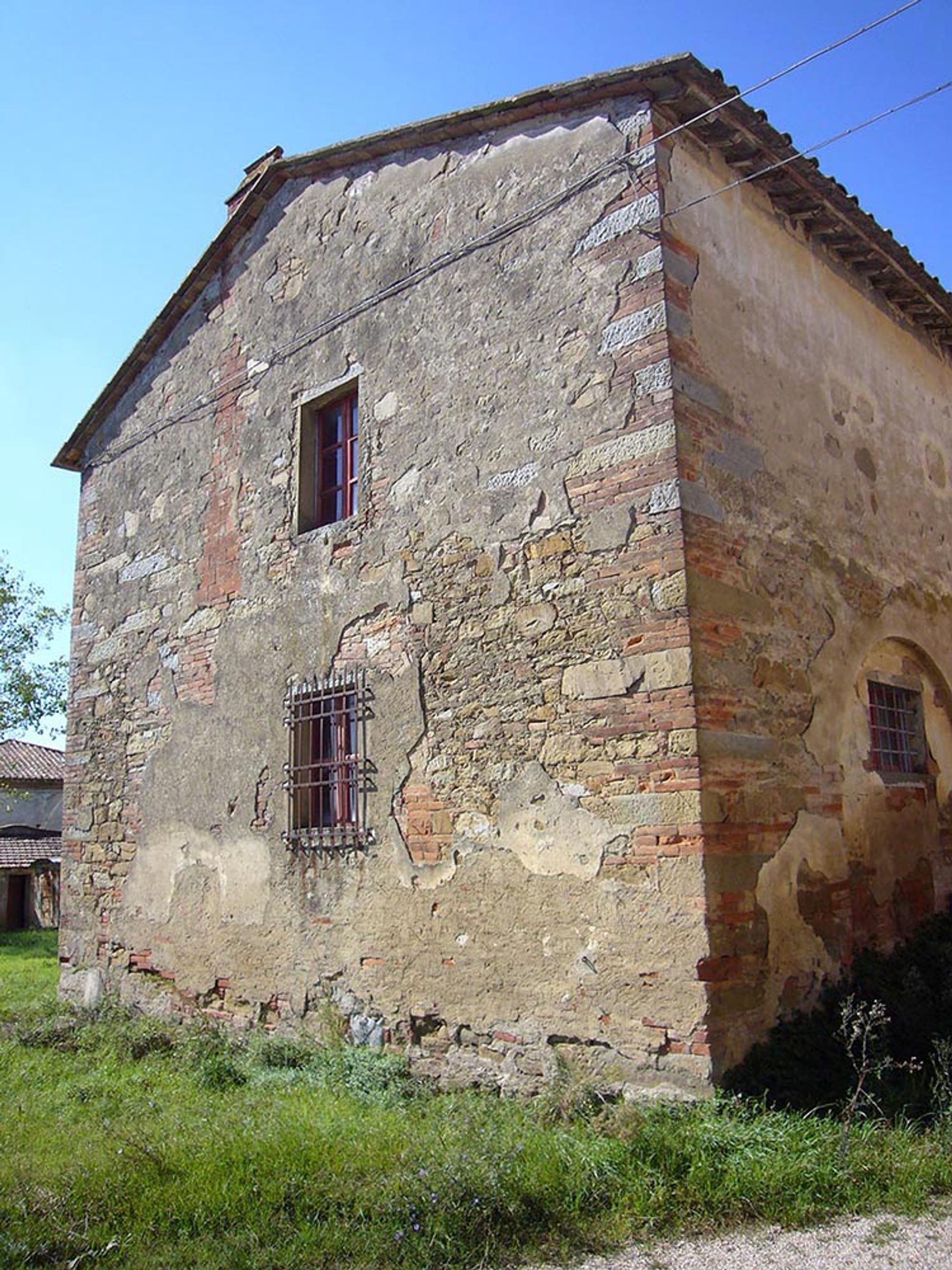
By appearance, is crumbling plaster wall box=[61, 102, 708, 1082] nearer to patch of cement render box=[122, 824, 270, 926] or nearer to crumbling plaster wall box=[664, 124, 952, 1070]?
patch of cement render box=[122, 824, 270, 926]

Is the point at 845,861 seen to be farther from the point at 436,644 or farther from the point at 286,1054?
the point at 286,1054

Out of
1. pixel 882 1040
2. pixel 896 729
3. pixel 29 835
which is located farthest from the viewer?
pixel 29 835

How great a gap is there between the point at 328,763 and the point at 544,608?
2231 mm

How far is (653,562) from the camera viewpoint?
19.4 ft

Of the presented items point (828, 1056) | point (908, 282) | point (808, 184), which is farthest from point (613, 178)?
point (828, 1056)

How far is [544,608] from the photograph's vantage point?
6383 millimetres

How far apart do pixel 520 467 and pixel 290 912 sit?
372 cm

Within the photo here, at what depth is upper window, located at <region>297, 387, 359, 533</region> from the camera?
27.0 ft

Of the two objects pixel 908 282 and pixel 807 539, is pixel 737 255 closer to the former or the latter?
pixel 807 539

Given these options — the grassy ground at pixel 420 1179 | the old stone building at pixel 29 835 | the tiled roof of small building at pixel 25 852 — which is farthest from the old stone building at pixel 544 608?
the tiled roof of small building at pixel 25 852

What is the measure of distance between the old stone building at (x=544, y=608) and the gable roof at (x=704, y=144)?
4 cm

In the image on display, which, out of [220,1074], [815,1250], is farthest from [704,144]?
[220,1074]

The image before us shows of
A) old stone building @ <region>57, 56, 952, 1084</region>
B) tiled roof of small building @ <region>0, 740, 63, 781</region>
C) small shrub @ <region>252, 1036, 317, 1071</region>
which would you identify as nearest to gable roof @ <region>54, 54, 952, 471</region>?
old stone building @ <region>57, 56, 952, 1084</region>

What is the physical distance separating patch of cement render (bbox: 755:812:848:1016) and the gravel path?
5.21 ft
